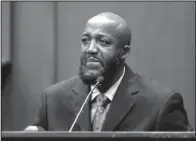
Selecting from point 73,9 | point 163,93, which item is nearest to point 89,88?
point 163,93

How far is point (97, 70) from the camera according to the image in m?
2.55

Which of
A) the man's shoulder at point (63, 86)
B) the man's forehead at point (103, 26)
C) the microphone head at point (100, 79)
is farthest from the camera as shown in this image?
the man's shoulder at point (63, 86)

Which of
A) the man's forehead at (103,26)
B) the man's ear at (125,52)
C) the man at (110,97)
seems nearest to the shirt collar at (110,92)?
the man at (110,97)

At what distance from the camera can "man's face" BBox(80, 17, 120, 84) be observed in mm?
2576

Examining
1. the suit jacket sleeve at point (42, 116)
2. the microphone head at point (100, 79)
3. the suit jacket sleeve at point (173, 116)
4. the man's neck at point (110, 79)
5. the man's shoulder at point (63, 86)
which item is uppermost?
the microphone head at point (100, 79)

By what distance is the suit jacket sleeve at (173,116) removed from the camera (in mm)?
2531

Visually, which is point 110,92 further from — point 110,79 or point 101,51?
point 101,51

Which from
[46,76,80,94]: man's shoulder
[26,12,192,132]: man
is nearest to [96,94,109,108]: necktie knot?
[26,12,192,132]: man

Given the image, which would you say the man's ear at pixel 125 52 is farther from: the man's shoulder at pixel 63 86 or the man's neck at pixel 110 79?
the man's shoulder at pixel 63 86

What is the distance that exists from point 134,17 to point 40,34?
0.49 metres

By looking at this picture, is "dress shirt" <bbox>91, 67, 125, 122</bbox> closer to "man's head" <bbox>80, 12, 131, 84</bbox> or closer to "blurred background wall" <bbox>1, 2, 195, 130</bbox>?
"man's head" <bbox>80, 12, 131, 84</bbox>

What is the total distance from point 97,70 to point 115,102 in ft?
0.58

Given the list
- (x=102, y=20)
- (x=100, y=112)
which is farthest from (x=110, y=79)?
(x=102, y=20)

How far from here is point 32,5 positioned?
9.68 feet
